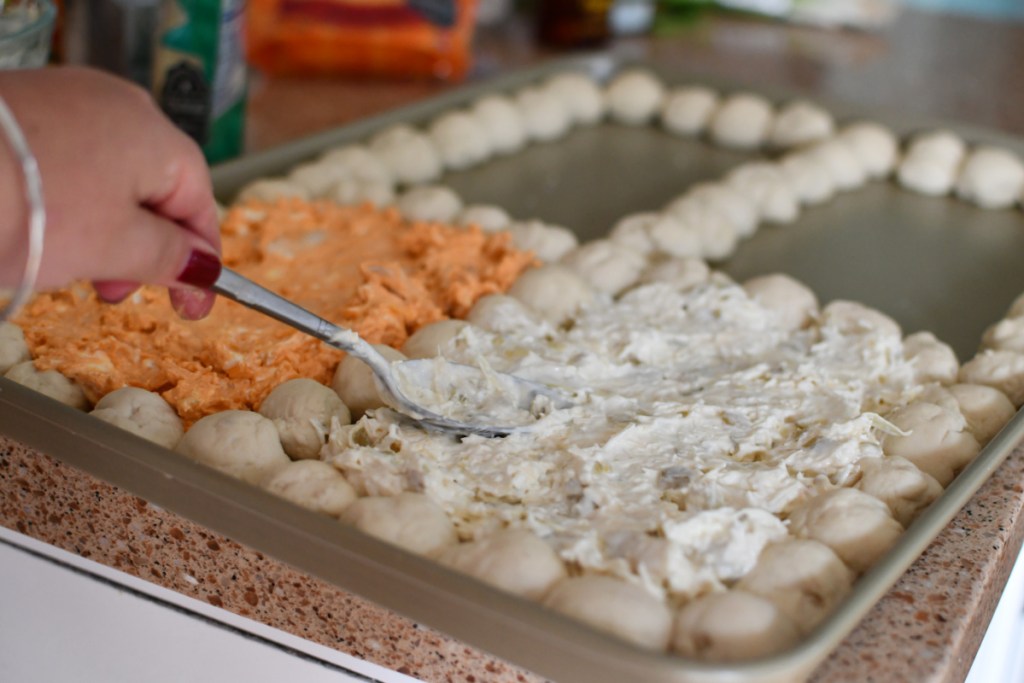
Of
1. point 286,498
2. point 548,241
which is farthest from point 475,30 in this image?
point 286,498

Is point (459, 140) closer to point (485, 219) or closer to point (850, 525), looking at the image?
point (485, 219)

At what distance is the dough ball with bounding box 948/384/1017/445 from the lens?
1.03m

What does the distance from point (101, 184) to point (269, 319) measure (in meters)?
0.42

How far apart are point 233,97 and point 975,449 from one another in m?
1.11

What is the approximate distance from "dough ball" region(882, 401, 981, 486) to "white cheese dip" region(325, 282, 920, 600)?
0.02m

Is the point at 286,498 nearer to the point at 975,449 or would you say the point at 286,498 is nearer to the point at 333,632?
the point at 333,632

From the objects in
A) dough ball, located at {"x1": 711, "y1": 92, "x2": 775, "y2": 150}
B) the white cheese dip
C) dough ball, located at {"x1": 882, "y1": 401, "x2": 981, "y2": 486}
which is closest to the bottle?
the white cheese dip

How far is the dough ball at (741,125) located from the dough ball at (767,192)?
19 cm

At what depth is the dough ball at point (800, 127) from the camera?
1767 mm

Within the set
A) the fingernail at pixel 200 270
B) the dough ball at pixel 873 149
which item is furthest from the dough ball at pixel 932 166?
the fingernail at pixel 200 270

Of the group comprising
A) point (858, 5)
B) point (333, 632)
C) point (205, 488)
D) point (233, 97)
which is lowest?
point (333, 632)

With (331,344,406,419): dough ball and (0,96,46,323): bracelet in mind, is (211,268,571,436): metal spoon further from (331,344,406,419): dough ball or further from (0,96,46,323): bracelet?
(0,96,46,323): bracelet

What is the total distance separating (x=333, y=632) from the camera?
0.81 metres

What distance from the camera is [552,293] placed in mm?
1216
